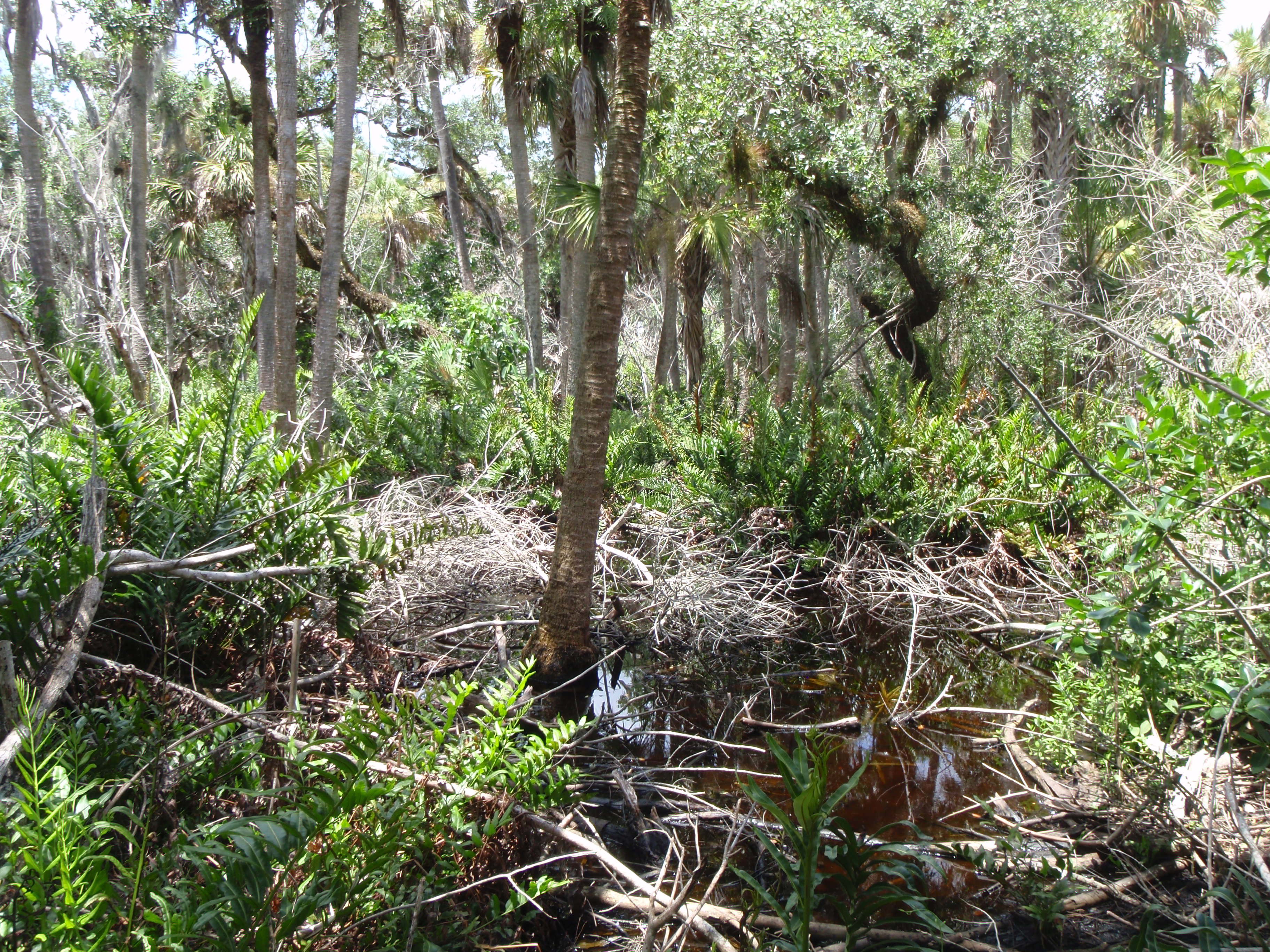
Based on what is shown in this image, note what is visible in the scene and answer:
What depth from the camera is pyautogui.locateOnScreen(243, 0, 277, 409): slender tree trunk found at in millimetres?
11219

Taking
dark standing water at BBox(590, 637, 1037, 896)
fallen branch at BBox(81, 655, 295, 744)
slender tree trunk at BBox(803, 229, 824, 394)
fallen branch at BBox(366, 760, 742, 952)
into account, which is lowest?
dark standing water at BBox(590, 637, 1037, 896)

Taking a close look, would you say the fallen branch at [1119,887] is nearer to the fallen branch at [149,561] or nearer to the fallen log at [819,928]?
the fallen log at [819,928]

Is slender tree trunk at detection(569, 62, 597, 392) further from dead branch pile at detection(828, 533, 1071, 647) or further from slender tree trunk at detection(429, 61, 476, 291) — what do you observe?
dead branch pile at detection(828, 533, 1071, 647)

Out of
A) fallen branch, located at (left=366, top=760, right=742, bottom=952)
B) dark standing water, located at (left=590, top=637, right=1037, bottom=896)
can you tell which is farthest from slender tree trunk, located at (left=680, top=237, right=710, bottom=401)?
fallen branch, located at (left=366, top=760, right=742, bottom=952)

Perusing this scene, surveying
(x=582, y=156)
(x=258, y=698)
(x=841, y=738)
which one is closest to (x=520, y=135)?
(x=582, y=156)

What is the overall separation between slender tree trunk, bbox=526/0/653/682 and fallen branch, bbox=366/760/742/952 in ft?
6.75

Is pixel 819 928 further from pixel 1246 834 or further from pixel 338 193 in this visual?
pixel 338 193

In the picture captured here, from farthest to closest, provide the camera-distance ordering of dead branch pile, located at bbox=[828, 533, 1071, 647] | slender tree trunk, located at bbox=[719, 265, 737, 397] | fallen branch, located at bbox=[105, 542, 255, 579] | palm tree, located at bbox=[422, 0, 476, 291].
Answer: slender tree trunk, located at bbox=[719, 265, 737, 397] < palm tree, located at bbox=[422, 0, 476, 291] < dead branch pile, located at bbox=[828, 533, 1071, 647] < fallen branch, located at bbox=[105, 542, 255, 579]

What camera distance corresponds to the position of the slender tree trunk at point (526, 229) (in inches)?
542

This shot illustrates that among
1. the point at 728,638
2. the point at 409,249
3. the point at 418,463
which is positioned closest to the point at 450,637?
the point at 728,638

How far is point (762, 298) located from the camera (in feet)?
48.4

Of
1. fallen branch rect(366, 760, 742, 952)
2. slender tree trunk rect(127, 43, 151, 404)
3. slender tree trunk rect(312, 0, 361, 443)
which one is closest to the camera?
fallen branch rect(366, 760, 742, 952)

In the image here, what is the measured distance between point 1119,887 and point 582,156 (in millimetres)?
11433

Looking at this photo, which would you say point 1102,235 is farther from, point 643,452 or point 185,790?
point 185,790
